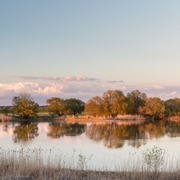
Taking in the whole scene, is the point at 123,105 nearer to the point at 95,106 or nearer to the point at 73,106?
the point at 95,106

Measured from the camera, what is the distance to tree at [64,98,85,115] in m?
91.7

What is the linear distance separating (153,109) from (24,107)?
28843 millimetres

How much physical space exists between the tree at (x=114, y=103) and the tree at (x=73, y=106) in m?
12.9

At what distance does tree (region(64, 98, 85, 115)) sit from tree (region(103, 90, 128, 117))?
12911mm

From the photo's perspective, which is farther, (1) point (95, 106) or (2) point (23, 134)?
(1) point (95, 106)

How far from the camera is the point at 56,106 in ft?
294

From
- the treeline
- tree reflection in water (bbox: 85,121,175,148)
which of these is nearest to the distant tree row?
the treeline

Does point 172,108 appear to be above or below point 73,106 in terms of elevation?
below

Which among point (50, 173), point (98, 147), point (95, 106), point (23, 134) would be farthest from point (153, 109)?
point (50, 173)

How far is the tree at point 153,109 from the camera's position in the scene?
3214 inches

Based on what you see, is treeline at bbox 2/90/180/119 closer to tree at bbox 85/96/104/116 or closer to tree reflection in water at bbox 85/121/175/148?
tree at bbox 85/96/104/116

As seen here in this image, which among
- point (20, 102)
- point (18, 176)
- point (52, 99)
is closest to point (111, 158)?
point (18, 176)

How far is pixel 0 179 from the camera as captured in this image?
10062 mm

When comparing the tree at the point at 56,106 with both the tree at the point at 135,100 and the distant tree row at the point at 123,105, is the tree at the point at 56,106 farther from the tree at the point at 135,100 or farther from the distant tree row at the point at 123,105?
the tree at the point at 135,100
